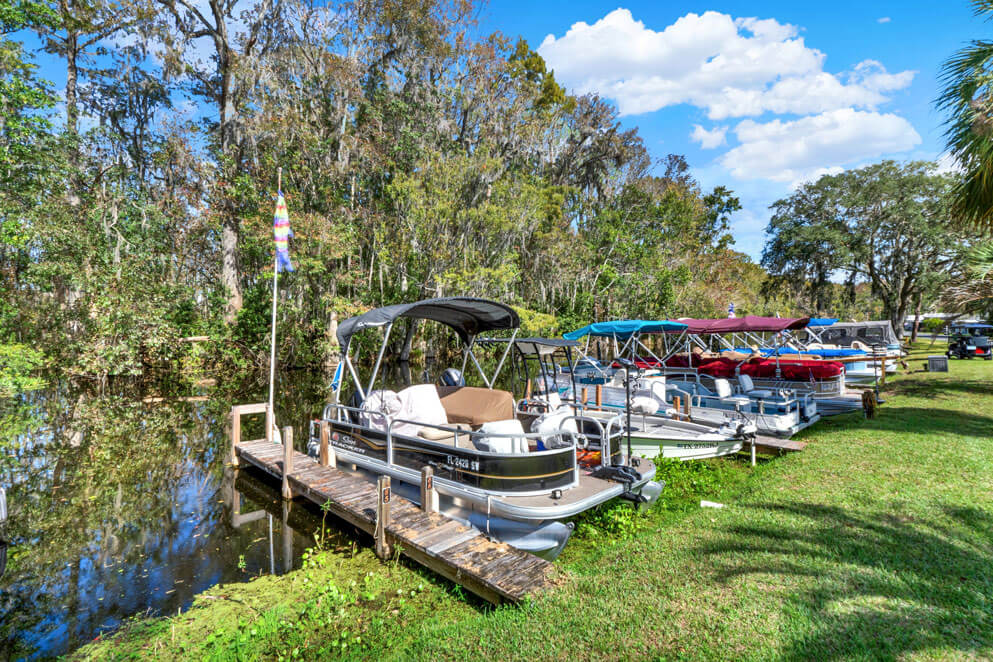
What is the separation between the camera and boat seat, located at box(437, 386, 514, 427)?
883 cm

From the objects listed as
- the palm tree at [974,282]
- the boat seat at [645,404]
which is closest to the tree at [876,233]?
the palm tree at [974,282]

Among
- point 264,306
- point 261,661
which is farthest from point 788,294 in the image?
point 261,661

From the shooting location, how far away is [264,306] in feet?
83.3

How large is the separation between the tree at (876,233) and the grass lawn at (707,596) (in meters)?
39.4

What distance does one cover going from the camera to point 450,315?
956 centimetres

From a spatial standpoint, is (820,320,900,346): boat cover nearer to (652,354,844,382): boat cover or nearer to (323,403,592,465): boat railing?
(652,354,844,382): boat cover

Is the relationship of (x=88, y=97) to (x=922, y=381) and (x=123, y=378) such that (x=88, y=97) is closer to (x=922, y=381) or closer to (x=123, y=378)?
(x=123, y=378)

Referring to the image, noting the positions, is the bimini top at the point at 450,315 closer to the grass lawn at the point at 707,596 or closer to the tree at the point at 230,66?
the grass lawn at the point at 707,596

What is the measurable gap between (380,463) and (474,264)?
68.9 feet

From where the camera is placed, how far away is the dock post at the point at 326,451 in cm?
908

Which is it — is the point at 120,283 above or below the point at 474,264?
below

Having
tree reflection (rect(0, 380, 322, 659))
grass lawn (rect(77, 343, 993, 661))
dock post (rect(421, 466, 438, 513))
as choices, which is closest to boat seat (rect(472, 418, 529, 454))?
dock post (rect(421, 466, 438, 513))

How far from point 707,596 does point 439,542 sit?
3010mm

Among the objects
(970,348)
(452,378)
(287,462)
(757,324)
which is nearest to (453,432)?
(452,378)
